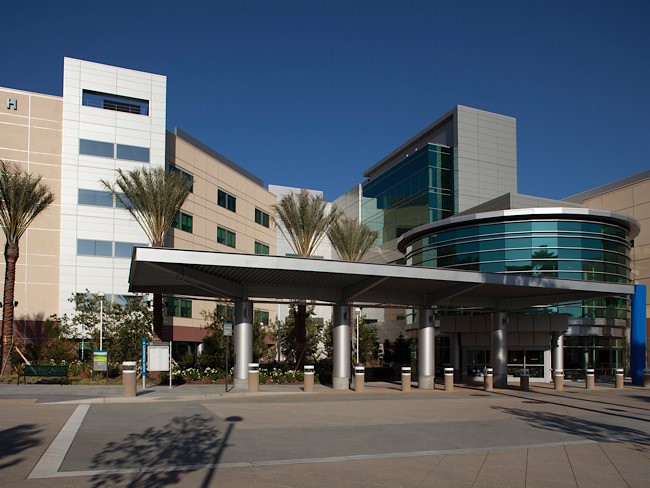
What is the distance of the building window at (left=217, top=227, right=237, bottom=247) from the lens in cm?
5534

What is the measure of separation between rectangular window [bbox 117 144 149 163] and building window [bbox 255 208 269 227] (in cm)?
1917

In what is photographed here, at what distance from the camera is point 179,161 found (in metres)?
49.3

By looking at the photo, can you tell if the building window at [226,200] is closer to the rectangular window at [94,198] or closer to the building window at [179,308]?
the building window at [179,308]

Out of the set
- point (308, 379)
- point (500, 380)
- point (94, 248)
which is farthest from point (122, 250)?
point (500, 380)

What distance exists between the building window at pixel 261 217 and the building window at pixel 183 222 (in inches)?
545

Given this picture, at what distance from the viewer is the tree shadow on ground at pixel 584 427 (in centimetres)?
1476

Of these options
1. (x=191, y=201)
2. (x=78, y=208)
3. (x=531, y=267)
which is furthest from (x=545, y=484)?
(x=191, y=201)

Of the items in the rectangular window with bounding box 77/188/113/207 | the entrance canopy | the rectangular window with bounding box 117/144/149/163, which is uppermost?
the rectangular window with bounding box 117/144/149/163

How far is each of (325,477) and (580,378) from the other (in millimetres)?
32163

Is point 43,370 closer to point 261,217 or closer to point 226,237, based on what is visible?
point 226,237

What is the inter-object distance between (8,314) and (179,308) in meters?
17.9

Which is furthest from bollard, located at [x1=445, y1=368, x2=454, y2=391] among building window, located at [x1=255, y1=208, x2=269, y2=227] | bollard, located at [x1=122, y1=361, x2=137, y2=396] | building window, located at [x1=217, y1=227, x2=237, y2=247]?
building window, located at [x1=255, y1=208, x2=269, y2=227]

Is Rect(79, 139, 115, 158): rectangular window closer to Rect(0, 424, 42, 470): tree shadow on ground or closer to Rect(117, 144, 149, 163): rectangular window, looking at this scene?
Rect(117, 144, 149, 163): rectangular window

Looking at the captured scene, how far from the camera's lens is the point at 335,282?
27.2 metres
